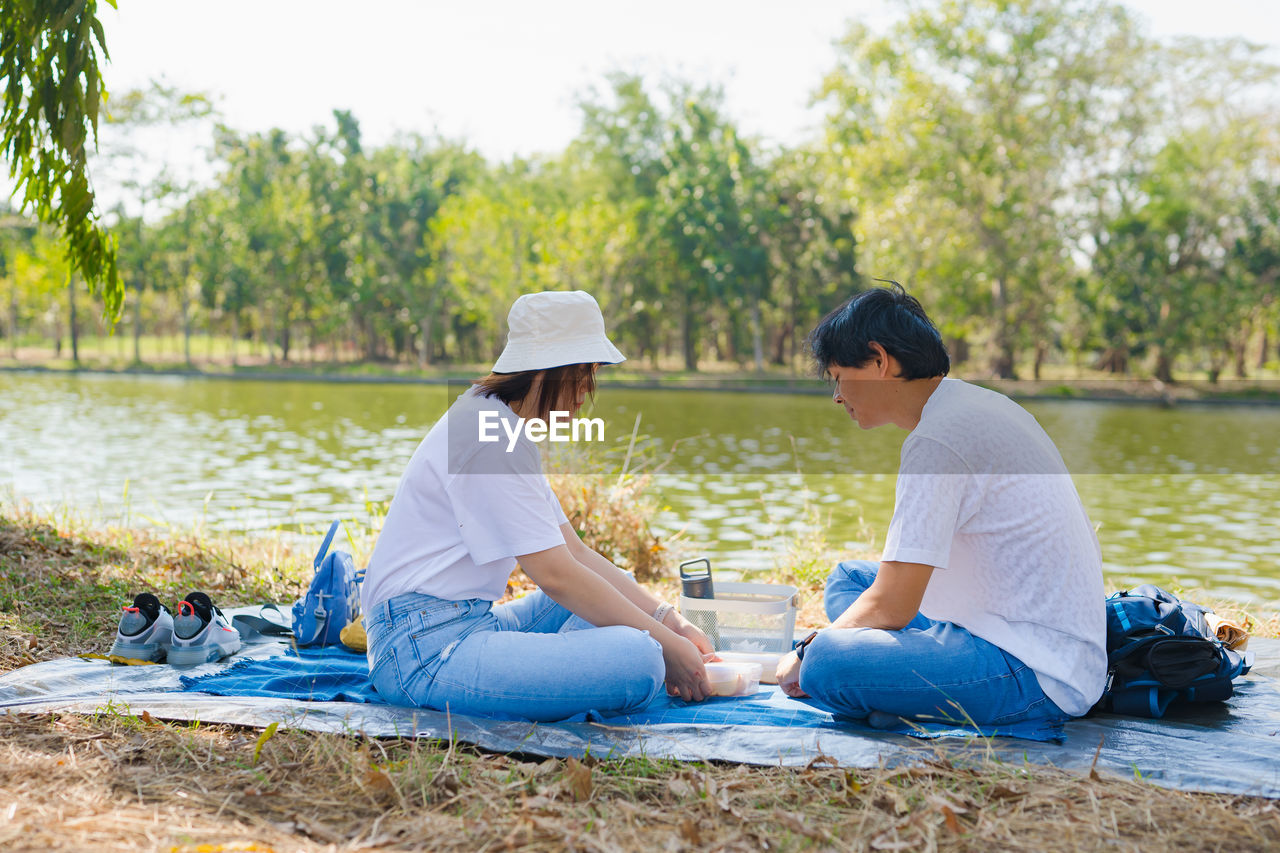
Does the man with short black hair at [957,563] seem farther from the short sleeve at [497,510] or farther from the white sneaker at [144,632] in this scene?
the white sneaker at [144,632]

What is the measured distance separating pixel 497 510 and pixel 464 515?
9 centimetres

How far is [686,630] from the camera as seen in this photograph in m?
2.89

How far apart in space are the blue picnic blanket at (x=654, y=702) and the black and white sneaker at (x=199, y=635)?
4.9 inches

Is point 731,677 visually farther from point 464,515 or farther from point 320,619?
point 320,619

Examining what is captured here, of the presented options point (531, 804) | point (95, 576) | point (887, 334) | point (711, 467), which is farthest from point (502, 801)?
point (711, 467)

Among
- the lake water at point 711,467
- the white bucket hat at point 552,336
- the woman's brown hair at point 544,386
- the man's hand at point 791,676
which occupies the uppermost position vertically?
the white bucket hat at point 552,336

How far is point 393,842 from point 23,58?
4.21 metres

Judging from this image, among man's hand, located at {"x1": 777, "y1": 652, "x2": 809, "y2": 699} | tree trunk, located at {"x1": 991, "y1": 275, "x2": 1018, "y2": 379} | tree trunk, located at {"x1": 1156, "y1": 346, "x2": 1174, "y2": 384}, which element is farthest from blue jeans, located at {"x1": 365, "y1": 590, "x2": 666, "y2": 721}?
tree trunk, located at {"x1": 1156, "y1": 346, "x2": 1174, "y2": 384}

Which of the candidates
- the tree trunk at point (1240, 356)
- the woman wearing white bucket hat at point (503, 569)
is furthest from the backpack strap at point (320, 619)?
the tree trunk at point (1240, 356)

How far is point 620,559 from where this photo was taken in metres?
5.32

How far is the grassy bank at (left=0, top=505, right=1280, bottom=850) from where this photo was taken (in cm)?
193

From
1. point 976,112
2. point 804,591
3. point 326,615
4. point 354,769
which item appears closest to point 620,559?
point 804,591

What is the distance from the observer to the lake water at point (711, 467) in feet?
25.4

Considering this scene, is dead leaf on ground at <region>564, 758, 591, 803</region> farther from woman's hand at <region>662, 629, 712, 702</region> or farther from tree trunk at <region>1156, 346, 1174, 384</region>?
tree trunk at <region>1156, 346, 1174, 384</region>
